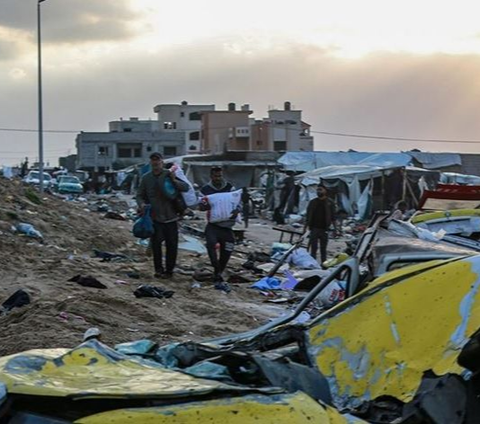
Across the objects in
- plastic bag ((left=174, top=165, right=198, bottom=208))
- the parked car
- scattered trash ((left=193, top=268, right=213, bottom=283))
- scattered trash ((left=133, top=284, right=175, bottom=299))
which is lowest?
the parked car

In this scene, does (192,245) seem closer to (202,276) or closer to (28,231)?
(28,231)

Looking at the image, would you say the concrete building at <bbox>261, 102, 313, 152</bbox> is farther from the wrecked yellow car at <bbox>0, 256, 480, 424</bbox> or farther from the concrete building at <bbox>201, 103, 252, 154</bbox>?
the wrecked yellow car at <bbox>0, 256, 480, 424</bbox>

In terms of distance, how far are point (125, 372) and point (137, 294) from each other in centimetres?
644

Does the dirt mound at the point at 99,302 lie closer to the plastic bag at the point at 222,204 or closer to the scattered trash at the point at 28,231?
the scattered trash at the point at 28,231

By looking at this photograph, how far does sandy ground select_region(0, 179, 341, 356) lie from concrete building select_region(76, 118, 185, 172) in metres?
67.1

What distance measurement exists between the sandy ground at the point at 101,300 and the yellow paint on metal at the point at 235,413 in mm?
3722

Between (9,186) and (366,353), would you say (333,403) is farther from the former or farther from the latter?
(9,186)

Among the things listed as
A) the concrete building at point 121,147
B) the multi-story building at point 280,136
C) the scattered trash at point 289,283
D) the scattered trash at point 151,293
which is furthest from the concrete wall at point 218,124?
the scattered trash at point 151,293

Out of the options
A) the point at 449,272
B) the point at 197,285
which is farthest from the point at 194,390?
the point at 197,285

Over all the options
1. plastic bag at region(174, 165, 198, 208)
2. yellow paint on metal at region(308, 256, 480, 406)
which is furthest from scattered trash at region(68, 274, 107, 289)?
yellow paint on metal at region(308, 256, 480, 406)

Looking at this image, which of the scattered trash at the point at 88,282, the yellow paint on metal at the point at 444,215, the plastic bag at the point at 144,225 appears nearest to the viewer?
the scattered trash at the point at 88,282

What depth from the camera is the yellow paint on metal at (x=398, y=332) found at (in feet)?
11.2

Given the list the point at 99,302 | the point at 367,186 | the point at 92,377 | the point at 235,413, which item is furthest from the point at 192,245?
the point at 235,413

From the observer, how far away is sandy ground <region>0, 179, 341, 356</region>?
23.8ft
